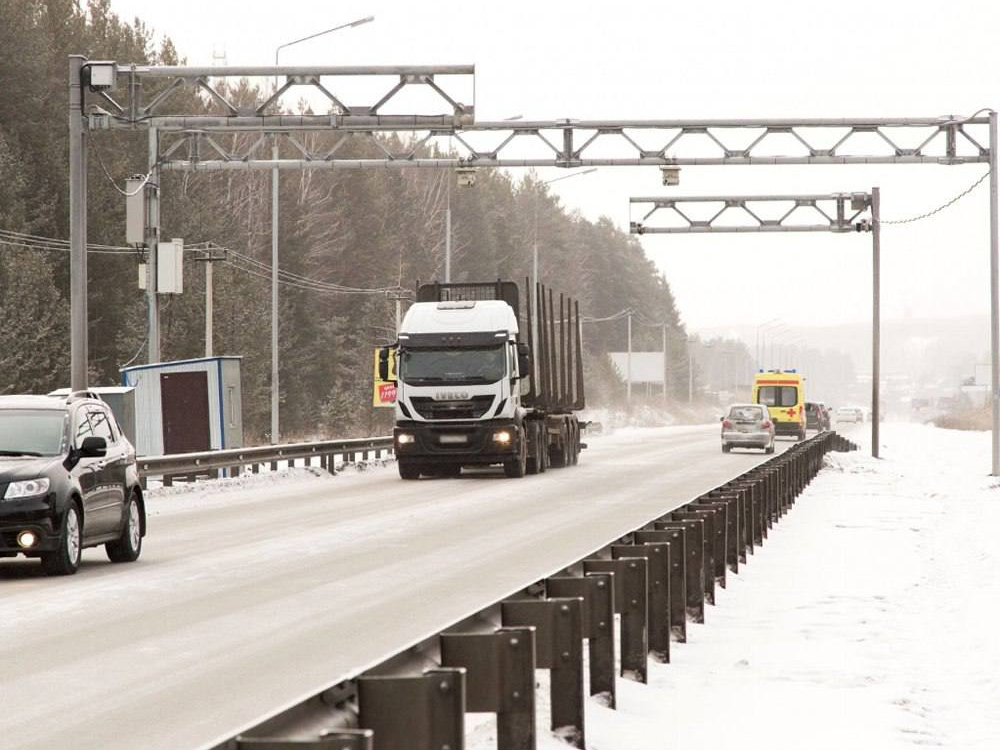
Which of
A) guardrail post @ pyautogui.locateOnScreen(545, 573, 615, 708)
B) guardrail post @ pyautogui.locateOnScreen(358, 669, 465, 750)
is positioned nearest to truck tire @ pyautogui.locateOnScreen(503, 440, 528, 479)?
guardrail post @ pyautogui.locateOnScreen(545, 573, 615, 708)

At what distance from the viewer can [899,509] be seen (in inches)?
1062

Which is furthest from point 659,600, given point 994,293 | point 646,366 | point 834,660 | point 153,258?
point 646,366

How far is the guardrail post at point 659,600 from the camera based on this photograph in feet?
34.4

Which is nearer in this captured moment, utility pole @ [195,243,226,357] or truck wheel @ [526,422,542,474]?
truck wheel @ [526,422,542,474]

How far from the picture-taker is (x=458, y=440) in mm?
34531

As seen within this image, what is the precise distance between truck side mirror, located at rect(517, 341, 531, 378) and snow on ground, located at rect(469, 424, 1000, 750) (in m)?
13.8

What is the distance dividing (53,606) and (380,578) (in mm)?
3095

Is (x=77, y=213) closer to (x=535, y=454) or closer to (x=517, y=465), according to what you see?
(x=517, y=465)

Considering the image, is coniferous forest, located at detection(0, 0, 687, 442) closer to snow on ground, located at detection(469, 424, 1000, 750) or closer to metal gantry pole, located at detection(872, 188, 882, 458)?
metal gantry pole, located at detection(872, 188, 882, 458)

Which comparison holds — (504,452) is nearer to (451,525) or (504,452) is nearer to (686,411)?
(451,525)

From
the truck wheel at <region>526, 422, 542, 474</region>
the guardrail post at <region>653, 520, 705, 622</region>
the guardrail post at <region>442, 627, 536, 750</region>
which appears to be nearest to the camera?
the guardrail post at <region>442, 627, 536, 750</region>

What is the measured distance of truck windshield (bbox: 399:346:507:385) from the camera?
113 feet

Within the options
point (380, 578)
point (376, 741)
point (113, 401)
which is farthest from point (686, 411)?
point (376, 741)

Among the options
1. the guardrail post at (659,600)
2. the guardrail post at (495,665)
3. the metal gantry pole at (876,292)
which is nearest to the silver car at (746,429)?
the metal gantry pole at (876,292)
